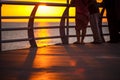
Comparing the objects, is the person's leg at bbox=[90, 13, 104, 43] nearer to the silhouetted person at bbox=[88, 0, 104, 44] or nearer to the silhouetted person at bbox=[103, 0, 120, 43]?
the silhouetted person at bbox=[88, 0, 104, 44]

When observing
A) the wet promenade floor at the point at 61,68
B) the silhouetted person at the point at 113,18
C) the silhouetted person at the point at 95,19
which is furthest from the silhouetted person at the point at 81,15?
the wet promenade floor at the point at 61,68

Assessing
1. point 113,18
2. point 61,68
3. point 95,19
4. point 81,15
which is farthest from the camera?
point 113,18

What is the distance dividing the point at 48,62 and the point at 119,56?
192 cm

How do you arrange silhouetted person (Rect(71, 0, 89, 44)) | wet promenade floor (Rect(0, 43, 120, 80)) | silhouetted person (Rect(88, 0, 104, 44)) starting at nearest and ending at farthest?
wet promenade floor (Rect(0, 43, 120, 80)) < silhouetted person (Rect(71, 0, 89, 44)) < silhouetted person (Rect(88, 0, 104, 44))

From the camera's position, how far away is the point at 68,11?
564 inches

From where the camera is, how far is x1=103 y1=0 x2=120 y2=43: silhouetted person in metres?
14.3

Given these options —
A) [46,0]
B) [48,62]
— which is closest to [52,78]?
[48,62]

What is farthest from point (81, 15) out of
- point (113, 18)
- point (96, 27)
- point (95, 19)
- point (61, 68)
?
point (61, 68)

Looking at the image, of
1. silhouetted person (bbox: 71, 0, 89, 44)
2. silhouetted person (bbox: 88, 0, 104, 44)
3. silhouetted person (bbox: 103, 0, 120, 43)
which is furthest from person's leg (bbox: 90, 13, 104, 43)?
silhouetted person (bbox: 103, 0, 120, 43)

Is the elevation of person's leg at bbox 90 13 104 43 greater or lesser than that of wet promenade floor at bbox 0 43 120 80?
greater

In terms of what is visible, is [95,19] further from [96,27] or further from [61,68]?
[61,68]

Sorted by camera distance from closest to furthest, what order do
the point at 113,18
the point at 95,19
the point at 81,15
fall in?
the point at 81,15 → the point at 95,19 → the point at 113,18

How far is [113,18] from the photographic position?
48.0 feet

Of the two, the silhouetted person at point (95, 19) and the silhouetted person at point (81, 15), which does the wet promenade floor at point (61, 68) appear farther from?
A: the silhouetted person at point (95, 19)
